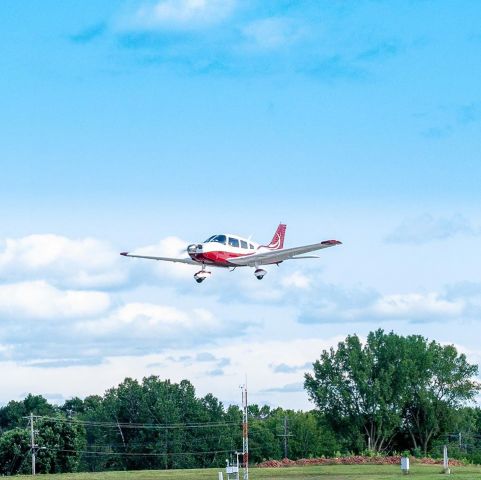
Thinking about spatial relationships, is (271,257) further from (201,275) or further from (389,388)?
(389,388)

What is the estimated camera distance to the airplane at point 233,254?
66.6m

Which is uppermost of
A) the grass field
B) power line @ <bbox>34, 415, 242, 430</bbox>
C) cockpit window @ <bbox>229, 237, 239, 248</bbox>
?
cockpit window @ <bbox>229, 237, 239, 248</bbox>

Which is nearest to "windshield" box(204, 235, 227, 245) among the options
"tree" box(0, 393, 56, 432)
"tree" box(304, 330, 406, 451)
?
"tree" box(304, 330, 406, 451)

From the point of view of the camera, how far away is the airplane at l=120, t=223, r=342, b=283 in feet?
218

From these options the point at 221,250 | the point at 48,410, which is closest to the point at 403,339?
the point at 221,250

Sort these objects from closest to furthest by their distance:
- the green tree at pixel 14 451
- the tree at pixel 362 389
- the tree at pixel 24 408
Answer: the tree at pixel 362 389 < the green tree at pixel 14 451 < the tree at pixel 24 408

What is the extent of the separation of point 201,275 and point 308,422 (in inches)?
4430

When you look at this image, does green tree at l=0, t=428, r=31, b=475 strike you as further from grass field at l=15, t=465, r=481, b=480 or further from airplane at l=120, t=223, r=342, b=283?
airplane at l=120, t=223, r=342, b=283

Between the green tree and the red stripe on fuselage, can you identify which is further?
the green tree

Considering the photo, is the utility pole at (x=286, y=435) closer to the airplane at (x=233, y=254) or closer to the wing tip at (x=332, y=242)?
the airplane at (x=233, y=254)

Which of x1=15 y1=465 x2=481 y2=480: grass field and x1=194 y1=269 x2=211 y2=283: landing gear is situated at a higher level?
x1=194 y1=269 x2=211 y2=283: landing gear

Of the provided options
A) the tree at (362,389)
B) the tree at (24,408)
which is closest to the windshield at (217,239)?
the tree at (362,389)

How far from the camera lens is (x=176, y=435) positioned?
520 ft

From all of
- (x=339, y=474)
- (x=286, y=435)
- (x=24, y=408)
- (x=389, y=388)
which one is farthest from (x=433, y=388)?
(x=24, y=408)
